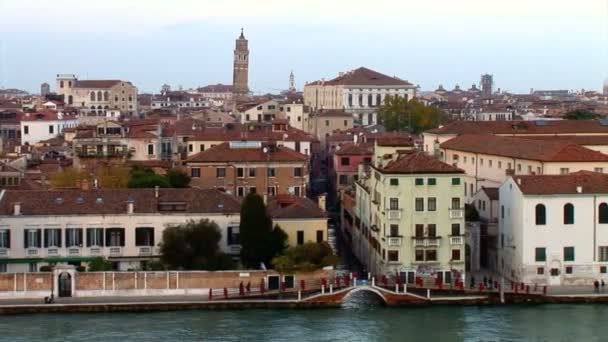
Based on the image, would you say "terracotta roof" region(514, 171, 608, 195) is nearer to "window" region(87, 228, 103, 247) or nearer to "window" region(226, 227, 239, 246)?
"window" region(226, 227, 239, 246)

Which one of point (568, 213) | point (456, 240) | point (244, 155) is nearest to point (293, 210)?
point (456, 240)

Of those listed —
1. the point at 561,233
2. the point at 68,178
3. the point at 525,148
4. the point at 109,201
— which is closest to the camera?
the point at 561,233

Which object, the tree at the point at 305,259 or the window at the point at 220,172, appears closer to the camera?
the tree at the point at 305,259

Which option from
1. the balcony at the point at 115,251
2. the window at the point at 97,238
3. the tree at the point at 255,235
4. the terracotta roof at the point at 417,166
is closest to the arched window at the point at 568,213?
the terracotta roof at the point at 417,166

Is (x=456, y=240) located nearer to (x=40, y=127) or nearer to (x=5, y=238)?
(x=5, y=238)

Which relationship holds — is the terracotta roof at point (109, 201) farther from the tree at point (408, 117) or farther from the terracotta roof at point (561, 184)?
the tree at point (408, 117)

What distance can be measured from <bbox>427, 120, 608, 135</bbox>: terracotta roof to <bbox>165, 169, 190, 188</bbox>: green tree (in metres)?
10.5

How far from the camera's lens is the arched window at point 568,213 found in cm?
2003

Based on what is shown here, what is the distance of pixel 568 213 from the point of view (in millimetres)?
20047

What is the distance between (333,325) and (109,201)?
17.4ft

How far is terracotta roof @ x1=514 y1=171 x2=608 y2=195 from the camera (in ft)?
65.7

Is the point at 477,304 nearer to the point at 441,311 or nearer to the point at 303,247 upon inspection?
the point at 441,311

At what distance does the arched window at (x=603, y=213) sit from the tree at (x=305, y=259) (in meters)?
4.81

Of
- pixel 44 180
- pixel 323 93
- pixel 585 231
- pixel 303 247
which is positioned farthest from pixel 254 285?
pixel 323 93
